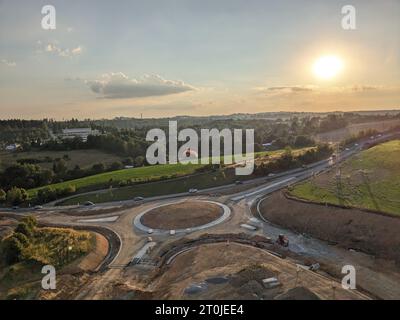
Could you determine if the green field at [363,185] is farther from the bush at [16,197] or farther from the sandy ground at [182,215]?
the bush at [16,197]

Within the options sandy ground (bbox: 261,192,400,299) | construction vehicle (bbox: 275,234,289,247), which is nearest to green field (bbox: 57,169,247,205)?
sandy ground (bbox: 261,192,400,299)

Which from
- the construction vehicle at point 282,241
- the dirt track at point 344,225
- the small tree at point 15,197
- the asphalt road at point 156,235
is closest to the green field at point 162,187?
the asphalt road at point 156,235

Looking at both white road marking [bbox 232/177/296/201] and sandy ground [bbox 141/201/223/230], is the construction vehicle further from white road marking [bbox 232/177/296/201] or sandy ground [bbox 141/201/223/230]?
white road marking [bbox 232/177/296/201]

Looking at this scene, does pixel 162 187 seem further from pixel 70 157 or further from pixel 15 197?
pixel 70 157

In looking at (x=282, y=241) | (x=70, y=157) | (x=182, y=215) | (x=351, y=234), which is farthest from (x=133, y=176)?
(x=351, y=234)

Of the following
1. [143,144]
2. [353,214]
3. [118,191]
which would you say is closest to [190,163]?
[118,191]

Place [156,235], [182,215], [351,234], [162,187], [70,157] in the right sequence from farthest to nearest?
[70,157] → [162,187] → [182,215] → [156,235] → [351,234]
